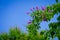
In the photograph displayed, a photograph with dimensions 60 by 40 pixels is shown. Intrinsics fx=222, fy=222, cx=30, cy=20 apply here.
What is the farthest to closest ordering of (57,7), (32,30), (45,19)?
(32,30), (45,19), (57,7)

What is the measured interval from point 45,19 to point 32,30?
9.07ft

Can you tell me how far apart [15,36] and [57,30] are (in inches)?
440

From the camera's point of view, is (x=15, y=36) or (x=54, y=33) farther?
(x=15, y=36)

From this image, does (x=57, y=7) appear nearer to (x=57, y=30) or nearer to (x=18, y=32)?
(x=57, y=30)

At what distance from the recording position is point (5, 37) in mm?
17625

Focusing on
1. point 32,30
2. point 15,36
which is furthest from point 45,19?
point 15,36

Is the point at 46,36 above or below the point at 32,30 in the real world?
below

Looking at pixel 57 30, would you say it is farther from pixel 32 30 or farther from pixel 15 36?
pixel 15 36

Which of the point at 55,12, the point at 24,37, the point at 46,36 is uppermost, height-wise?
the point at 24,37

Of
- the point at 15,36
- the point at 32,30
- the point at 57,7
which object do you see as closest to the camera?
the point at 57,7

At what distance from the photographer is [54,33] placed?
20.6 ft

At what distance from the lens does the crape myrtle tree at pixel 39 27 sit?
6199 mm

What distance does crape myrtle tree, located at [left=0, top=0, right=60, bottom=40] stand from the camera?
20.3ft

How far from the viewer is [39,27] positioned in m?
11.8
